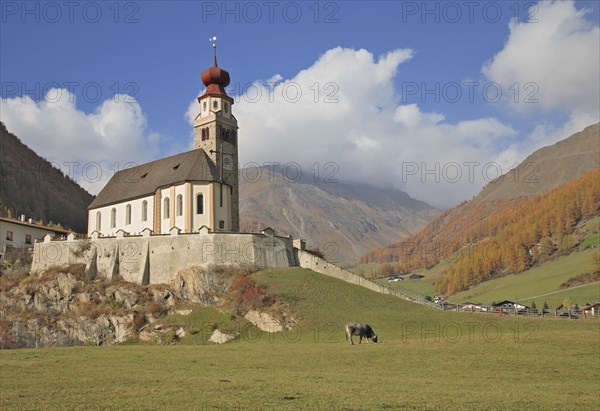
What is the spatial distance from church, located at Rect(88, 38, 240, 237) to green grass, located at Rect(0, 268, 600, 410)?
3296cm

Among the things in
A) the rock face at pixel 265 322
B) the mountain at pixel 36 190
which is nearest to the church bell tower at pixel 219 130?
the rock face at pixel 265 322

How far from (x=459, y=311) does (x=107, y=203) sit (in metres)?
54.7

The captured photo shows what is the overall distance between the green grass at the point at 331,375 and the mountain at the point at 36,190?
115m

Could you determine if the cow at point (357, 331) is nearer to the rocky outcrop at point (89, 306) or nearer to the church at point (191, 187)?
the rocky outcrop at point (89, 306)

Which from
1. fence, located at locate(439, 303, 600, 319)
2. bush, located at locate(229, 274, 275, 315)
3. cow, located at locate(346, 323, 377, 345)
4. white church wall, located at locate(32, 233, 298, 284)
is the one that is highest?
white church wall, located at locate(32, 233, 298, 284)

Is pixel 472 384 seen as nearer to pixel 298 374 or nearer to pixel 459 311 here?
pixel 298 374

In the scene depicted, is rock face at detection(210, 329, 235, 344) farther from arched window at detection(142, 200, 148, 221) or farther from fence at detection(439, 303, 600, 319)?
arched window at detection(142, 200, 148, 221)

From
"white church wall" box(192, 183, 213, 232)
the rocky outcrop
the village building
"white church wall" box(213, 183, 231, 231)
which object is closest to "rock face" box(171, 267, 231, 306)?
the rocky outcrop

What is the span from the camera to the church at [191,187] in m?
85.9

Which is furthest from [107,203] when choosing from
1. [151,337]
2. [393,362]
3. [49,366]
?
[393,362]

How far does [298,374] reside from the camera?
32.5 meters

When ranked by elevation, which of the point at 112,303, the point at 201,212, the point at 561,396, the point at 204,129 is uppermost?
the point at 204,129

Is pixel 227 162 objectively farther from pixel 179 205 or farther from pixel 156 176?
pixel 179 205

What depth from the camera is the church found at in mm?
85875
